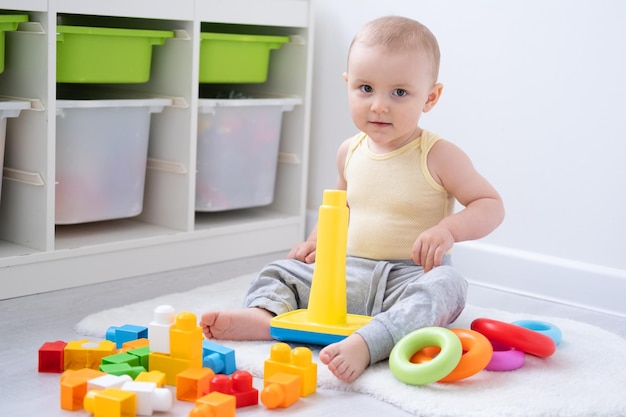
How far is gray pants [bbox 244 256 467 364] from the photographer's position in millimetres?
1223

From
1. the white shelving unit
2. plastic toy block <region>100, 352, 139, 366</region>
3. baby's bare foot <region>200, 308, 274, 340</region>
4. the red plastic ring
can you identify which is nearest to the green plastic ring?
the red plastic ring

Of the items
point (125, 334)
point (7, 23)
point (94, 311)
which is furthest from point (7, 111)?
point (125, 334)

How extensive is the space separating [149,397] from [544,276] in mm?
976

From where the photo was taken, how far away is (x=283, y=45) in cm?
211

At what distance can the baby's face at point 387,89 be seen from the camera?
4.43 feet

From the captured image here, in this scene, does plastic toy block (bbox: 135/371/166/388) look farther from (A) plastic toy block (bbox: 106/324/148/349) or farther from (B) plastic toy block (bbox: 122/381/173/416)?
(A) plastic toy block (bbox: 106/324/148/349)

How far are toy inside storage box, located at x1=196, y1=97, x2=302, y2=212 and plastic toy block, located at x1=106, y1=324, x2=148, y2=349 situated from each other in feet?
2.30

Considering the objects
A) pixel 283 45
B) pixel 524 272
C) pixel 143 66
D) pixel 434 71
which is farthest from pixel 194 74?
pixel 524 272

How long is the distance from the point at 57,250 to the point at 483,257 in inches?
33.6

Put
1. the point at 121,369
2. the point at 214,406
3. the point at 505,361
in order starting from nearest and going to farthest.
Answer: the point at 214,406
the point at 121,369
the point at 505,361

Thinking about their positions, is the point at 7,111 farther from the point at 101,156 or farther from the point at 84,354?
the point at 84,354

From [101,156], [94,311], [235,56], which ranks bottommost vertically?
[94,311]

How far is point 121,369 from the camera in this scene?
3.65 ft

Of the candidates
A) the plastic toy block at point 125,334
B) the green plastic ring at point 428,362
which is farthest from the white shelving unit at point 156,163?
the green plastic ring at point 428,362
